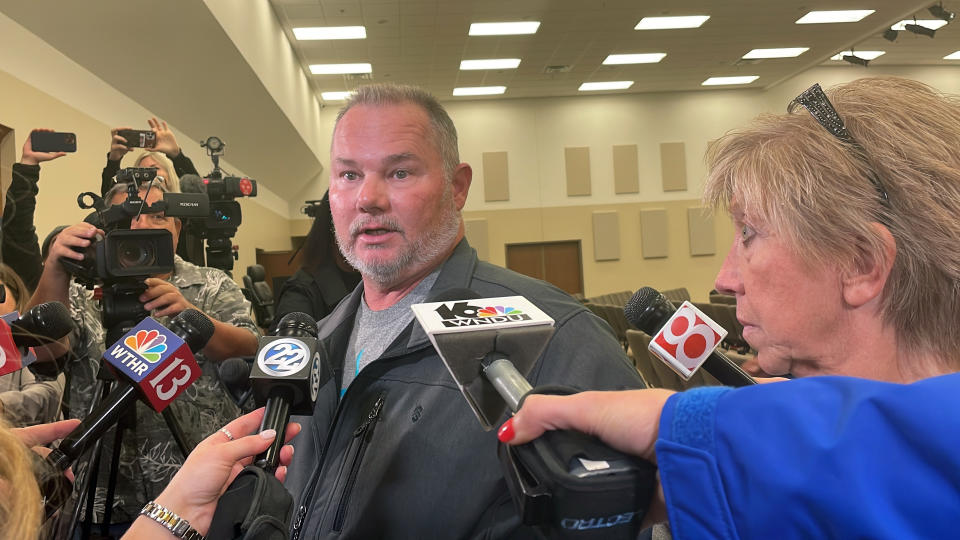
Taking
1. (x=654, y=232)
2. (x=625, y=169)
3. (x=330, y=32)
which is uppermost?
(x=330, y=32)

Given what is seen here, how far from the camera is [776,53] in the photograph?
10.9m

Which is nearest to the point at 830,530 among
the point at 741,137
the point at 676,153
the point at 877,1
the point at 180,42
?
the point at 741,137

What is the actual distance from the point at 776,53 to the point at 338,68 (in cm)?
683

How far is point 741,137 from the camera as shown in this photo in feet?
2.92

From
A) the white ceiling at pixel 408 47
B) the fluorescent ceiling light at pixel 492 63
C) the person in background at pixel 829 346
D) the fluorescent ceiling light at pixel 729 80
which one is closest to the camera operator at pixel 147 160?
the white ceiling at pixel 408 47

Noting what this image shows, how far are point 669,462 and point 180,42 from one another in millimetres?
5336

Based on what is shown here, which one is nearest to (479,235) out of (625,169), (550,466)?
(625,169)

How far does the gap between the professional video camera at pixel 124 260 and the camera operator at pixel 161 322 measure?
26mm

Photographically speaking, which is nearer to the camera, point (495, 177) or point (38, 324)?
point (38, 324)

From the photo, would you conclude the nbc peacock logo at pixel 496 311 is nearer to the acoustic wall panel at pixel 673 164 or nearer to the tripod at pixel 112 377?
the tripod at pixel 112 377

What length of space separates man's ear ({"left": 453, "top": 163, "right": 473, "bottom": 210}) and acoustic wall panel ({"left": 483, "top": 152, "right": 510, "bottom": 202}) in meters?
11.2

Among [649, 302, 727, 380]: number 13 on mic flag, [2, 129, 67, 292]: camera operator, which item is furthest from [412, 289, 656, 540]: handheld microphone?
[2, 129, 67, 292]: camera operator

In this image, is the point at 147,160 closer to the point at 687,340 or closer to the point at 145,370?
the point at 145,370

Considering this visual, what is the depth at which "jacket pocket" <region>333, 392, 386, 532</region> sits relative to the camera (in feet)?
3.86
